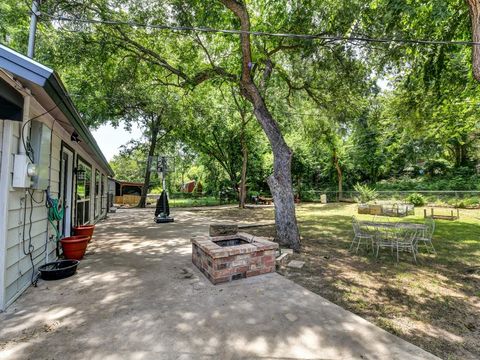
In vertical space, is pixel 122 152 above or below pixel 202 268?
above

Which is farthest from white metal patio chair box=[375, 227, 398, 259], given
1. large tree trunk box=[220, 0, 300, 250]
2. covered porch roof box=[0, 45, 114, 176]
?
covered porch roof box=[0, 45, 114, 176]

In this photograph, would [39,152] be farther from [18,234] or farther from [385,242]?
[385,242]

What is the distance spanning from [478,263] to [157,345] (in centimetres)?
560

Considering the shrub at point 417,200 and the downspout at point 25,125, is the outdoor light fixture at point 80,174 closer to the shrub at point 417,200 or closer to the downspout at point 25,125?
the downspout at point 25,125

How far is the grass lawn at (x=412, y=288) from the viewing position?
233 cm

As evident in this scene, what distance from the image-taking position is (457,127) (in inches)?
356

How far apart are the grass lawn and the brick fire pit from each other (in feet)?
1.51

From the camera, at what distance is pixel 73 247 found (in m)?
4.34

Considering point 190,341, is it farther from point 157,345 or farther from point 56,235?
point 56,235

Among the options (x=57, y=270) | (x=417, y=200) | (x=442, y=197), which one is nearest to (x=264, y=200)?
(x=417, y=200)

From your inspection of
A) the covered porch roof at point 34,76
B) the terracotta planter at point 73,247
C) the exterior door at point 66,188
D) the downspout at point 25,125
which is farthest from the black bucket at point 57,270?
the covered porch roof at point 34,76

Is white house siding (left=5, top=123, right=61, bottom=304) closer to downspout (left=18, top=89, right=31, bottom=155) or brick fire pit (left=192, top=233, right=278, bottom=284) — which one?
downspout (left=18, top=89, right=31, bottom=155)

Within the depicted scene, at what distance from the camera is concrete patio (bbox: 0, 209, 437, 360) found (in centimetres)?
200

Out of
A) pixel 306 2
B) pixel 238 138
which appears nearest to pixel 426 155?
pixel 238 138
